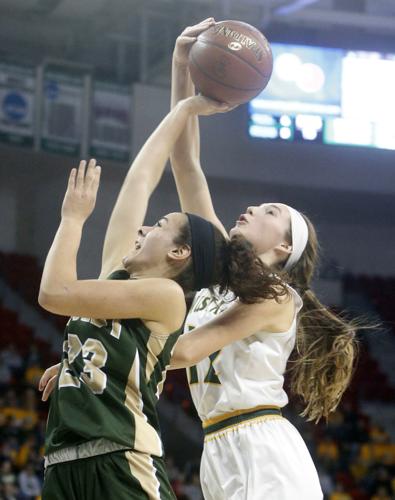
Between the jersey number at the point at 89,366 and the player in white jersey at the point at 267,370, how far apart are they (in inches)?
17.7

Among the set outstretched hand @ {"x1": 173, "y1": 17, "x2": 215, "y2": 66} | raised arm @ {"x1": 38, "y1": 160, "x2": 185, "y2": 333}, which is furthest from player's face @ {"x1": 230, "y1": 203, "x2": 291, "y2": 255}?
outstretched hand @ {"x1": 173, "y1": 17, "x2": 215, "y2": 66}

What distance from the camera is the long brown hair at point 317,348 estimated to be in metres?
3.46

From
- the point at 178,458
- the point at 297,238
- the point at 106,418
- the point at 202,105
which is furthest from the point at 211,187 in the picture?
the point at 106,418

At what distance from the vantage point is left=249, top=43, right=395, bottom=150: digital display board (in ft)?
37.1

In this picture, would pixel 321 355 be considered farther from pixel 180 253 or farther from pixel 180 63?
pixel 180 63

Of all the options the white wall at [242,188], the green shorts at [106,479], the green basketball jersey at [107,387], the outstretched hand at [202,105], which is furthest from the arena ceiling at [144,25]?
the green shorts at [106,479]

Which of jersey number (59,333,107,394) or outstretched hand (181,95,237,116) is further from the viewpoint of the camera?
outstretched hand (181,95,237,116)

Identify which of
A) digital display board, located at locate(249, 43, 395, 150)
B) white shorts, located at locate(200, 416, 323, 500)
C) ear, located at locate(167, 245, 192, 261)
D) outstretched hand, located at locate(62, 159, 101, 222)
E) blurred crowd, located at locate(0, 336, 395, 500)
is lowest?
blurred crowd, located at locate(0, 336, 395, 500)

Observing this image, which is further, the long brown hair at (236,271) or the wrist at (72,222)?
the long brown hair at (236,271)

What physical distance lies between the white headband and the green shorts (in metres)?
1.01

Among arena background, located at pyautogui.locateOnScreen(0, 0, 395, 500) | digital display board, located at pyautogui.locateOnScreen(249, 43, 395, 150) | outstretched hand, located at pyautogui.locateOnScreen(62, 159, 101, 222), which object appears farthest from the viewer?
arena background, located at pyautogui.locateOnScreen(0, 0, 395, 500)

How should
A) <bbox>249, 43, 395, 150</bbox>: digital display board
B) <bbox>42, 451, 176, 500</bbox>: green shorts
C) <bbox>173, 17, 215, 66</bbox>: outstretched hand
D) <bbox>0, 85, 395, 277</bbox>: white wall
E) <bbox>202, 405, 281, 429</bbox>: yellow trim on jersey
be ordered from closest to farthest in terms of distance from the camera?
<bbox>42, 451, 176, 500</bbox>: green shorts, <bbox>202, 405, 281, 429</bbox>: yellow trim on jersey, <bbox>173, 17, 215, 66</bbox>: outstretched hand, <bbox>249, 43, 395, 150</bbox>: digital display board, <bbox>0, 85, 395, 277</bbox>: white wall

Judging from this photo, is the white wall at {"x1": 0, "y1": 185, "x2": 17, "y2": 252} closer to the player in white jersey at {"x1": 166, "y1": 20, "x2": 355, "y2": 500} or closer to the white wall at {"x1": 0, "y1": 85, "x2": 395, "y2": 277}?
the white wall at {"x1": 0, "y1": 85, "x2": 395, "y2": 277}

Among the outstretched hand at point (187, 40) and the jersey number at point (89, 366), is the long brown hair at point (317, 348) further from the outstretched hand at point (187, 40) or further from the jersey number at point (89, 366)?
the jersey number at point (89, 366)
